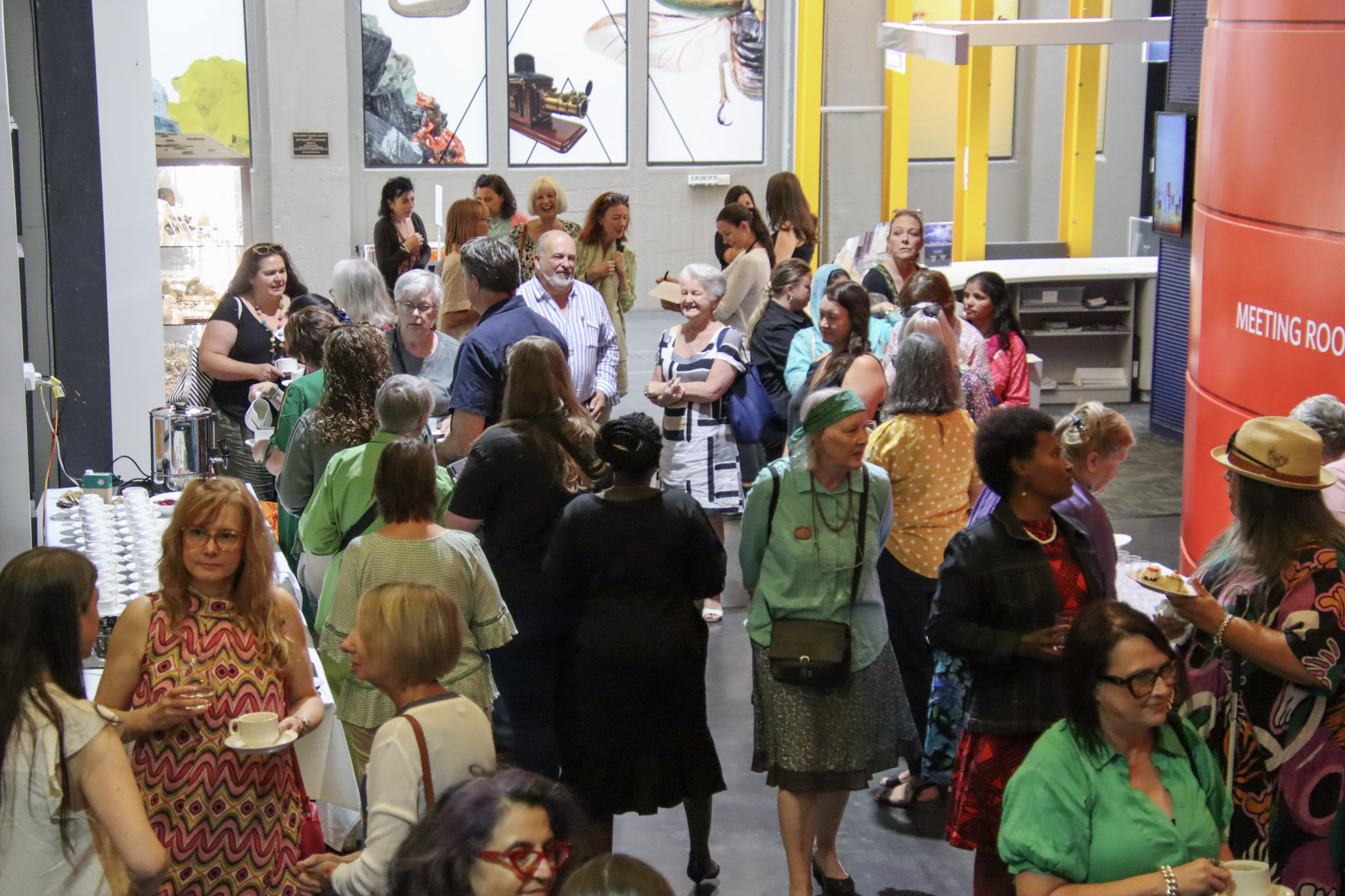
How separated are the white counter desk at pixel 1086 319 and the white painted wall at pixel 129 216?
254 inches

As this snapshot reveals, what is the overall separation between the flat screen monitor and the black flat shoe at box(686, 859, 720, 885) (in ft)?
24.3

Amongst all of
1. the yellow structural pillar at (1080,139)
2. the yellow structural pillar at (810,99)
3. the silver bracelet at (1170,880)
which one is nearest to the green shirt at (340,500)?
A: the silver bracelet at (1170,880)

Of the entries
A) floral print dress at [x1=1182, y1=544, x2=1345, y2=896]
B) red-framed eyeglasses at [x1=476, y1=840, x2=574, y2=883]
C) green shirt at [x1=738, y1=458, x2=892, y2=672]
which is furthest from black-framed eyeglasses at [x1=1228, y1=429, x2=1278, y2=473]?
red-framed eyeglasses at [x1=476, y1=840, x2=574, y2=883]

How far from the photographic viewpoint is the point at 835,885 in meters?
3.97

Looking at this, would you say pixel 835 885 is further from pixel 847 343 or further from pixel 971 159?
pixel 971 159

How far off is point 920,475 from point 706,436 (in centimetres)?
150

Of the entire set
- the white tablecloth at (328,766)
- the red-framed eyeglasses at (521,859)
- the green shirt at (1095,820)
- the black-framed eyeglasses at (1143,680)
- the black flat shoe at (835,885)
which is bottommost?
the black flat shoe at (835,885)

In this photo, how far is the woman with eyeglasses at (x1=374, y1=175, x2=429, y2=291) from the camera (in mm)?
9023

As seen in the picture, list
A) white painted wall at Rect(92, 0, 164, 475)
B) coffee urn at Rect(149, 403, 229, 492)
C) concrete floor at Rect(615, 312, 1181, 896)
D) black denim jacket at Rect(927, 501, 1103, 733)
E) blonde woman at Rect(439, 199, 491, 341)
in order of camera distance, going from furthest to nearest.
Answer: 1. blonde woman at Rect(439, 199, 491, 341)
2. white painted wall at Rect(92, 0, 164, 475)
3. coffee urn at Rect(149, 403, 229, 492)
4. concrete floor at Rect(615, 312, 1181, 896)
5. black denim jacket at Rect(927, 501, 1103, 733)

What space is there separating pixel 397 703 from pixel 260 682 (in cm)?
46

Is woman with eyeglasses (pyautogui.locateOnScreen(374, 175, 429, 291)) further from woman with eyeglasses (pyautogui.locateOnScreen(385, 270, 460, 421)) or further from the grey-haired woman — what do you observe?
the grey-haired woman

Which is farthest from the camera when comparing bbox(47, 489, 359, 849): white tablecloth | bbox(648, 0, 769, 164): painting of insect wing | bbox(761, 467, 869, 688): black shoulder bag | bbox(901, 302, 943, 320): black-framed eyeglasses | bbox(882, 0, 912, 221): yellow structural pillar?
bbox(648, 0, 769, 164): painting of insect wing

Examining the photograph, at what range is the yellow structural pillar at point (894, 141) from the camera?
12.7m

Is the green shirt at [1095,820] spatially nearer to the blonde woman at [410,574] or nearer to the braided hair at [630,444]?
the braided hair at [630,444]
